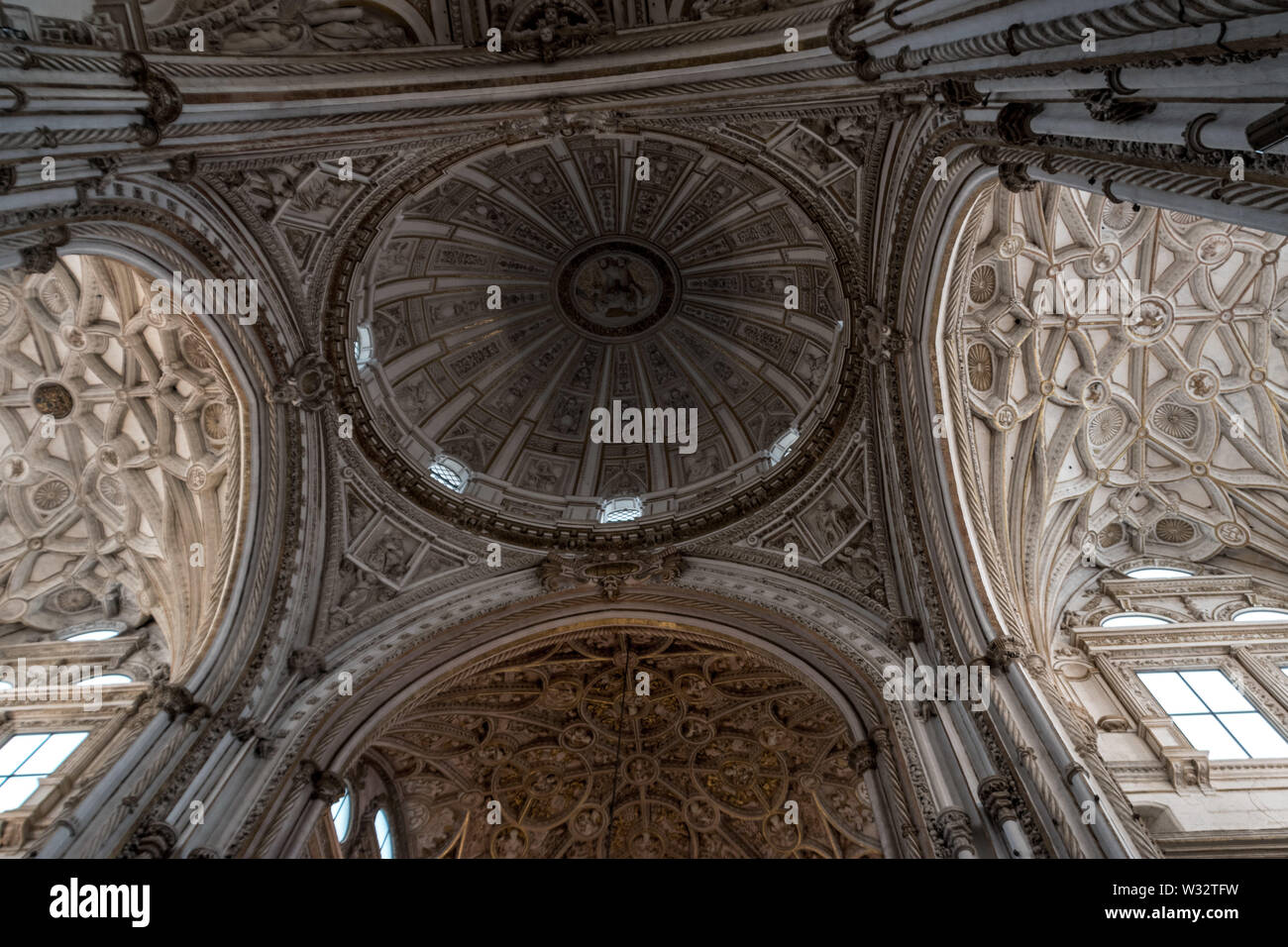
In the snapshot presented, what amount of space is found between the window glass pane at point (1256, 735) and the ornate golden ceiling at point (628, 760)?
7938mm

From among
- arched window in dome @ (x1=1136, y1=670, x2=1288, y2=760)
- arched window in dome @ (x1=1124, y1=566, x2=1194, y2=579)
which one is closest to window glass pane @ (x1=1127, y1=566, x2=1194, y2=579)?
arched window in dome @ (x1=1124, y1=566, x2=1194, y2=579)

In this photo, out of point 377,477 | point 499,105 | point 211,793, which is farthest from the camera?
point 377,477

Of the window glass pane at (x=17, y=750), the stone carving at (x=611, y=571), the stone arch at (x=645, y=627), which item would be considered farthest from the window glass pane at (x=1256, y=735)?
the window glass pane at (x=17, y=750)

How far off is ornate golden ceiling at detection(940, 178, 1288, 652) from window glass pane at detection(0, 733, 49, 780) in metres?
16.3

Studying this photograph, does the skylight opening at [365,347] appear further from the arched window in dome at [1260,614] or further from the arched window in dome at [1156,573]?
the arched window in dome at [1260,614]

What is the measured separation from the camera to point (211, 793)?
457 inches

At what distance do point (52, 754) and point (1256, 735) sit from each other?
18748 millimetres

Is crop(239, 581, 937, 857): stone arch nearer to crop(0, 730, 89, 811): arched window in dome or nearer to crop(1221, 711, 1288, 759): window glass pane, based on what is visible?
crop(0, 730, 89, 811): arched window in dome

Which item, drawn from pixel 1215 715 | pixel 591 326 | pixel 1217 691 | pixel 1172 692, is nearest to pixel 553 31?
pixel 591 326

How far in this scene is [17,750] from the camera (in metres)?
13.1

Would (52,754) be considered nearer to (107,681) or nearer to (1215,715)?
(107,681)
